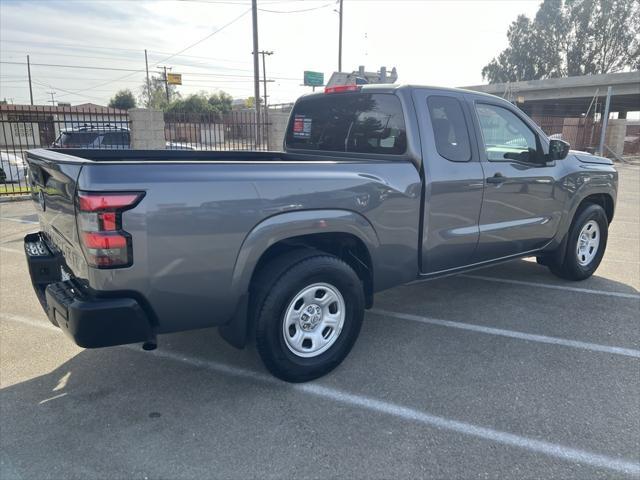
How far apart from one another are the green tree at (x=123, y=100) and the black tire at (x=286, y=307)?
263ft

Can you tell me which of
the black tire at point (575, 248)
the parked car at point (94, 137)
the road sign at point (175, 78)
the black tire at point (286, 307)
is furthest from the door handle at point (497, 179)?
the road sign at point (175, 78)

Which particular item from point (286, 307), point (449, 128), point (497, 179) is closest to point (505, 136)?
point (497, 179)

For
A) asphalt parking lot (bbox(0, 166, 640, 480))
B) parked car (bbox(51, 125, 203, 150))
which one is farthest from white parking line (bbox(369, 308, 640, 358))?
parked car (bbox(51, 125, 203, 150))

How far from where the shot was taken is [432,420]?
2.95 meters

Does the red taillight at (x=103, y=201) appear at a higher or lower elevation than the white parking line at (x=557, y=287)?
higher

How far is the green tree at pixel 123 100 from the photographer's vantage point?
3022 inches

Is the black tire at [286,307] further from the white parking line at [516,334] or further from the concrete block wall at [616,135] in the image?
the concrete block wall at [616,135]

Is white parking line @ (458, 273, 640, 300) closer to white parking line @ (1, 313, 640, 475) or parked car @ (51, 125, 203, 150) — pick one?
white parking line @ (1, 313, 640, 475)

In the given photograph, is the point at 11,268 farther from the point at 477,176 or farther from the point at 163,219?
the point at 477,176

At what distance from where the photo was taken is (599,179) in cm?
541

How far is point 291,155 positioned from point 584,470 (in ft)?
11.0

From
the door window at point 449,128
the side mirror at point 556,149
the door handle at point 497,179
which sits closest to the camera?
the door window at point 449,128

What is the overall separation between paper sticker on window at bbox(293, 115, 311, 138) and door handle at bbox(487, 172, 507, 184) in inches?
66.5

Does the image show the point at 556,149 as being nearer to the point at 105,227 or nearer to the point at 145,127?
the point at 105,227
